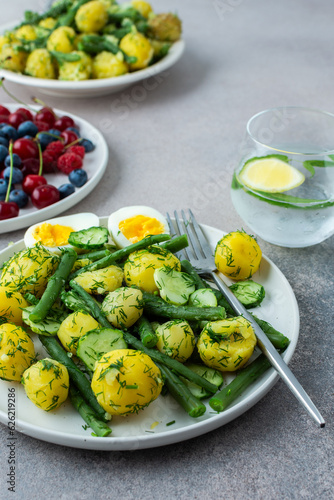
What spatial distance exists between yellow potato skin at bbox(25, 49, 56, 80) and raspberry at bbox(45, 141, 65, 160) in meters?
0.69

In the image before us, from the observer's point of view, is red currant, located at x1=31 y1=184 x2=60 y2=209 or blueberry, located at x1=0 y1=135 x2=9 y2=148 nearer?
red currant, located at x1=31 y1=184 x2=60 y2=209

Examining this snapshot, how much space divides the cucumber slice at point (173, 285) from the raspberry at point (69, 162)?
1000 millimetres

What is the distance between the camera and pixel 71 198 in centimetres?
202

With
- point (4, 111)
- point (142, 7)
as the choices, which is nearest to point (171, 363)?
point (4, 111)

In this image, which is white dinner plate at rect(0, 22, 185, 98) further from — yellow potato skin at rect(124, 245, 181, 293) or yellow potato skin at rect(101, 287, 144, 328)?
yellow potato skin at rect(101, 287, 144, 328)

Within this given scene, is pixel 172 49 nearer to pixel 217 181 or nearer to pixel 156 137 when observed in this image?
pixel 156 137

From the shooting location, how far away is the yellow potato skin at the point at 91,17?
2863mm

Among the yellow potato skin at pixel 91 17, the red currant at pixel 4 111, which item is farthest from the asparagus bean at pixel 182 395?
the yellow potato skin at pixel 91 17

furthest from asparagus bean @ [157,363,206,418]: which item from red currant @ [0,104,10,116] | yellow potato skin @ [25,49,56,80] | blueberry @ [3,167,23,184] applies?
yellow potato skin @ [25,49,56,80]

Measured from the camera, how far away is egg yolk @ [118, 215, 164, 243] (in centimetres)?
165

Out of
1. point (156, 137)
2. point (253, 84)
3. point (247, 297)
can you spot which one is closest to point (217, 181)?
point (156, 137)

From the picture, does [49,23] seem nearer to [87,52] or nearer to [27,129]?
[87,52]

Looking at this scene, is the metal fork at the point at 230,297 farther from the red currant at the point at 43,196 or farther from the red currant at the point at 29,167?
the red currant at the point at 29,167

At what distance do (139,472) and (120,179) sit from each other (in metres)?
1.43
